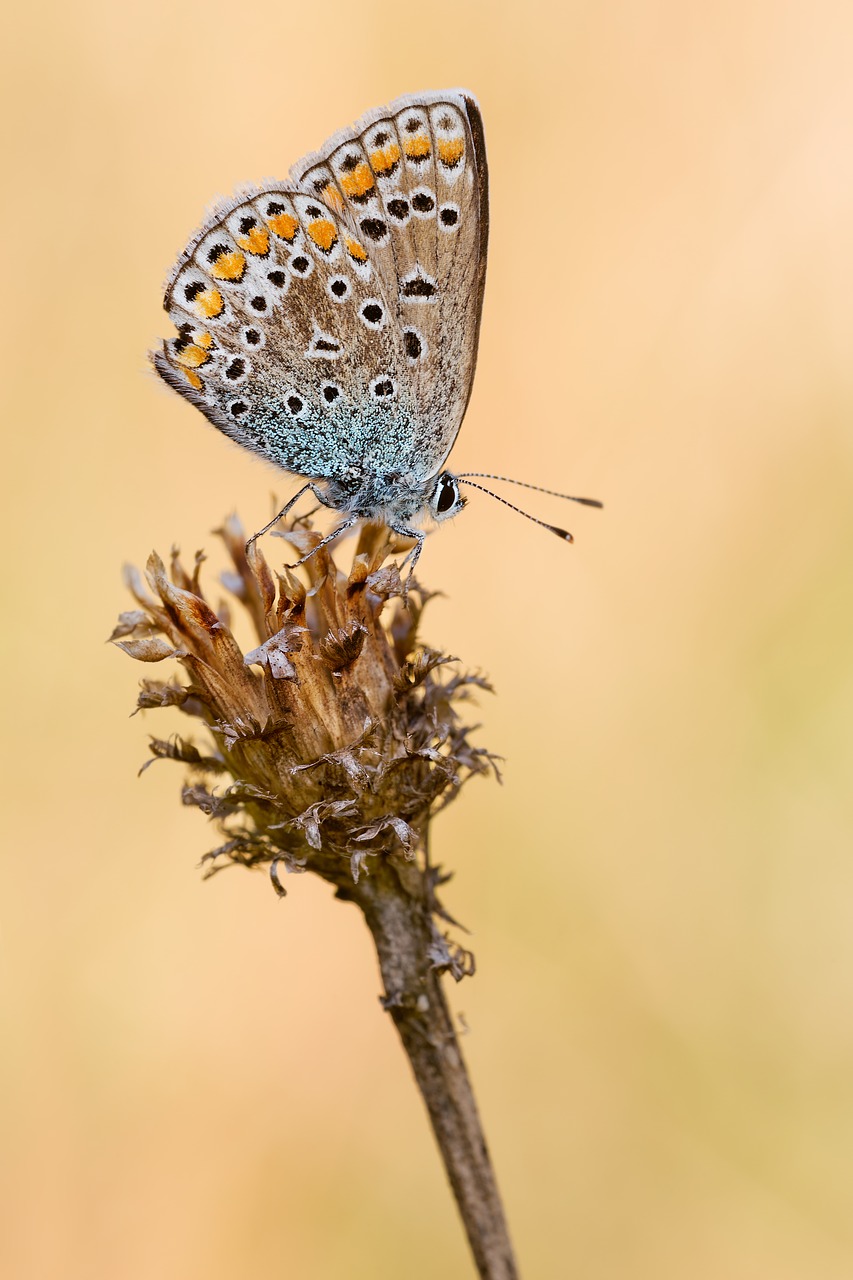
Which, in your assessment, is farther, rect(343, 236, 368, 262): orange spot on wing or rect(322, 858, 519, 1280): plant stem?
rect(343, 236, 368, 262): orange spot on wing

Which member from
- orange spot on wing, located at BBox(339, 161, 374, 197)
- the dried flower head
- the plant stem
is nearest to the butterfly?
orange spot on wing, located at BBox(339, 161, 374, 197)

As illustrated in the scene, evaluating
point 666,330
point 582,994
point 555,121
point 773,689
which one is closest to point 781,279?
point 666,330

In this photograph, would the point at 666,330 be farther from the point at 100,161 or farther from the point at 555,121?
the point at 100,161

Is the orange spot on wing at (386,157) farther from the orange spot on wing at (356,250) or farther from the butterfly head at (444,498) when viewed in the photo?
the butterfly head at (444,498)

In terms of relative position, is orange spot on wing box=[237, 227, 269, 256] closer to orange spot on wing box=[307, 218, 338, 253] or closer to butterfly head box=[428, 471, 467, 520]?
orange spot on wing box=[307, 218, 338, 253]

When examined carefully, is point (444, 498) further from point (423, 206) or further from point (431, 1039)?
point (431, 1039)

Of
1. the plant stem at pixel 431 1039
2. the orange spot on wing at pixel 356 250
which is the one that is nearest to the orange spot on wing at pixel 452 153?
the orange spot on wing at pixel 356 250

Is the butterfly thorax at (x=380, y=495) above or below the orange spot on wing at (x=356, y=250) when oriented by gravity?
below

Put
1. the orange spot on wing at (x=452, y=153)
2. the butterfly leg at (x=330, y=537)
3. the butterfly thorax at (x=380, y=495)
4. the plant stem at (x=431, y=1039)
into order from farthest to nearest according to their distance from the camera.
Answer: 1. the butterfly thorax at (x=380, y=495)
2. the orange spot on wing at (x=452, y=153)
3. the butterfly leg at (x=330, y=537)
4. the plant stem at (x=431, y=1039)
